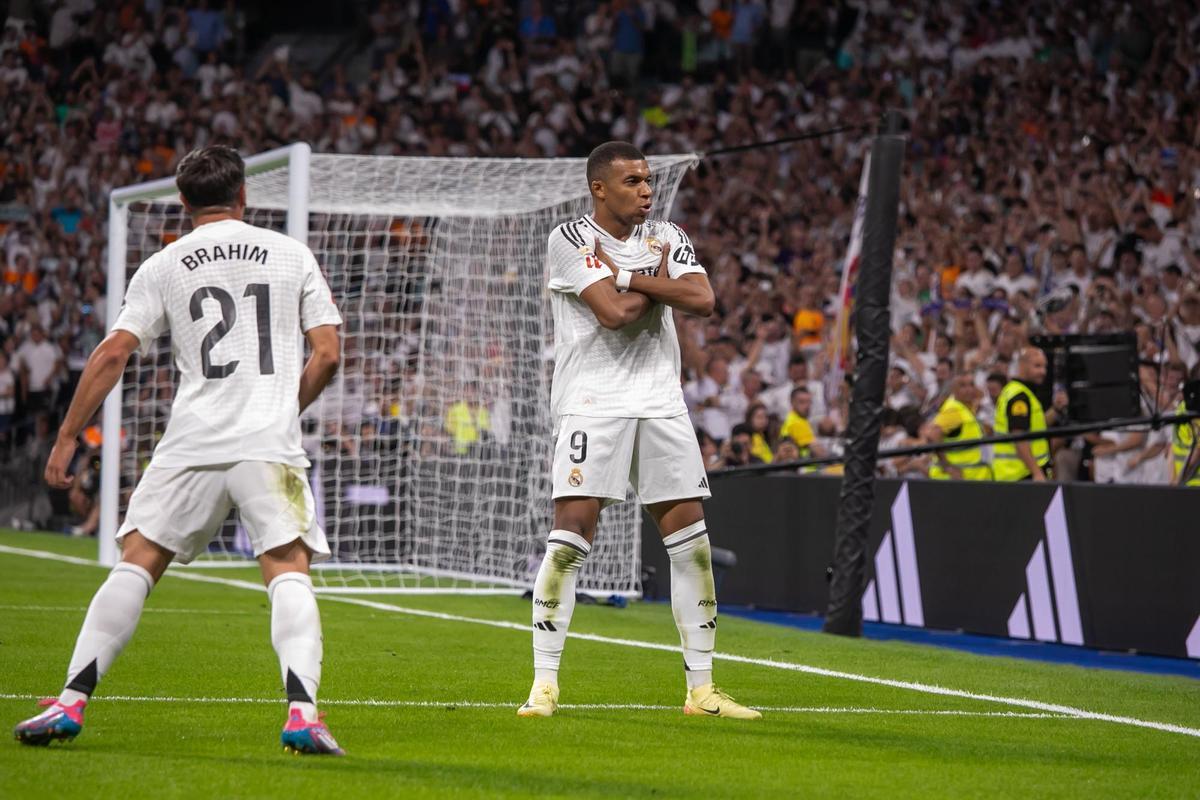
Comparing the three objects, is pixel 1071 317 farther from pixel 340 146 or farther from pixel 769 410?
pixel 340 146

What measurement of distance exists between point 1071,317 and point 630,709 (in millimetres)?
8788

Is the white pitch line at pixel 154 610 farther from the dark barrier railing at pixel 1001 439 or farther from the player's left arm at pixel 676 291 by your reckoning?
the player's left arm at pixel 676 291

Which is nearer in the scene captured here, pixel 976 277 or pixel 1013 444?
pixel 1013 444

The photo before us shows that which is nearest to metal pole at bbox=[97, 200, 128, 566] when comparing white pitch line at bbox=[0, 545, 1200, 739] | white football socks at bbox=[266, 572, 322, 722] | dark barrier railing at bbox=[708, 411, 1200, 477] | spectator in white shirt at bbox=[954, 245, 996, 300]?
white pitch line at bbox=[0, 545, 1200, 739]

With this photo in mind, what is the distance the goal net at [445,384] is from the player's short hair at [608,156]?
6295 mm

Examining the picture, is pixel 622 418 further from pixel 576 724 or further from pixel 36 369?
pixel 36 369

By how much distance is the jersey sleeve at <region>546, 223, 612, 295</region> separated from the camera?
22.8ft

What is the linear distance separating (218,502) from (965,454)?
30.9 feet

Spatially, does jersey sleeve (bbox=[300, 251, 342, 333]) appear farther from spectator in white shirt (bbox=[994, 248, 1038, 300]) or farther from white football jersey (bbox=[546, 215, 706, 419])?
spectator in white shirt (bbox=[994, 248, 1038, 300])

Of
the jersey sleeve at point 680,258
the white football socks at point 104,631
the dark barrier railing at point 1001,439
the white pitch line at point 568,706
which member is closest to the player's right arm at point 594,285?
the jersey sleeve at point 680,258

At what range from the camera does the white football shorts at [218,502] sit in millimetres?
5691

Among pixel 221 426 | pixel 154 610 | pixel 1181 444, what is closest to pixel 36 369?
pixel 154 610

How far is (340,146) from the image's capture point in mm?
26344

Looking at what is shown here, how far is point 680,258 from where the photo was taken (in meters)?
7.13
